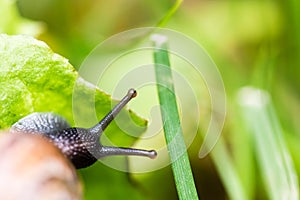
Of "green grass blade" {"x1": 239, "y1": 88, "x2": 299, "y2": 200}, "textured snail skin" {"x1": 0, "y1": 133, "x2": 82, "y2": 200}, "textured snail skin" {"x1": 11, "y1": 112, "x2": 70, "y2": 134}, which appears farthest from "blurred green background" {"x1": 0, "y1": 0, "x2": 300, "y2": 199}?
"textured snail skin" {"x1": 0, "y1": 133, "x2": 82, "y2": 200}

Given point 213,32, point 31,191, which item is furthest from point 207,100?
point 31,191

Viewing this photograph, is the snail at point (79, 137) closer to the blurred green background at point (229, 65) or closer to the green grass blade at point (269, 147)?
the blurred green background at point (229, 65)

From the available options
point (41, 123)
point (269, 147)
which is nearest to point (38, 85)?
point (41, 123)

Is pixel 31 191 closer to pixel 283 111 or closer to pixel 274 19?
pixel 283 111

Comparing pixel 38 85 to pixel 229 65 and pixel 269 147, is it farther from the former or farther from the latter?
pixel 229 65

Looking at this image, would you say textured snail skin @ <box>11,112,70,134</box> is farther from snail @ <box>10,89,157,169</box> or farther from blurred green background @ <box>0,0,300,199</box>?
blurred green background @ <box>0,0,300,199</box>
